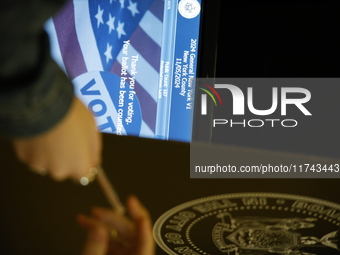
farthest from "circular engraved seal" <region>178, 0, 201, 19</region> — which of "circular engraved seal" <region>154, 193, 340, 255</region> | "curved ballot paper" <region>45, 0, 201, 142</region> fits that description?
"circular engraved seal" <region>154, 193, 340, 255</region>

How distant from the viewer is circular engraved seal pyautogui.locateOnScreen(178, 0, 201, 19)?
832mm

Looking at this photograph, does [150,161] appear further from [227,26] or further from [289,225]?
[227,26]

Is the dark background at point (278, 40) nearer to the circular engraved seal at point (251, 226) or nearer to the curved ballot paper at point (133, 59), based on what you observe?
the curved ballot paper at point (133, 59)

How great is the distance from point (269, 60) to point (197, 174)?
0.43 metres

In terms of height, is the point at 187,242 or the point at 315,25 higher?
the point at 315,25

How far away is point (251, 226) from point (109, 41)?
41cm

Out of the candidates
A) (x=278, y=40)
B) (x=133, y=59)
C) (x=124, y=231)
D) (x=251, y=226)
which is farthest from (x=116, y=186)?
(x=278, y=40)

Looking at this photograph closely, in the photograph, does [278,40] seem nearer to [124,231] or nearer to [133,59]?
[133,59]

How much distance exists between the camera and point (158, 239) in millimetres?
637

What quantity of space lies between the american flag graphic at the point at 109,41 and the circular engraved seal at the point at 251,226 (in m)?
0.23

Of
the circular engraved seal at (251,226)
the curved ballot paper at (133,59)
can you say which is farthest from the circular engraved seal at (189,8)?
the circular engraved seal at (251,226)

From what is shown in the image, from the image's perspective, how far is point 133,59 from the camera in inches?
33.4

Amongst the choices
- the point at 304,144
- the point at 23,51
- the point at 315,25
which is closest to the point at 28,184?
the point at 23,51

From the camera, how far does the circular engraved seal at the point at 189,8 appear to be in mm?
832
